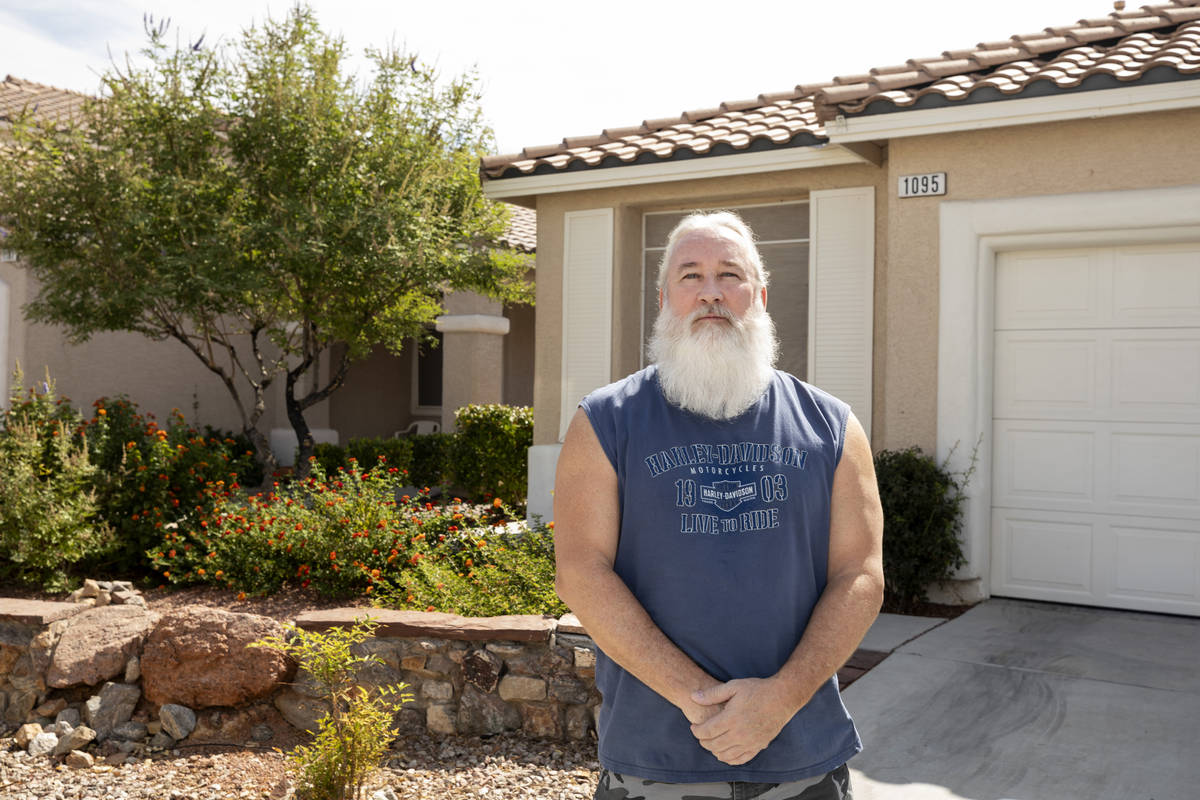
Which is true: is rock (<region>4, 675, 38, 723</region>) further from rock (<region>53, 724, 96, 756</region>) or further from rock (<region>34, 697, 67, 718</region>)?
rock (<region>53, 724, 96, 756</region>)

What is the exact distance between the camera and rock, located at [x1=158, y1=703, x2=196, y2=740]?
4926 millimetres

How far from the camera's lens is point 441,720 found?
4852mm

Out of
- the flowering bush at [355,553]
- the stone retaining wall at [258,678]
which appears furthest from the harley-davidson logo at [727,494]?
the flowering bush at [355,553]

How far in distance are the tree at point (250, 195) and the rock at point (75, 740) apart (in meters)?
4.06

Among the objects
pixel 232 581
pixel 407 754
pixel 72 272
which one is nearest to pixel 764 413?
pixel 407 754

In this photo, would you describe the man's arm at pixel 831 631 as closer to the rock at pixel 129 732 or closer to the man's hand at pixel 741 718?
the man's hand at pixel 741 718

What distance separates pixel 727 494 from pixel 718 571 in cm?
15

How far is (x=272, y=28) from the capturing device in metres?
8.90

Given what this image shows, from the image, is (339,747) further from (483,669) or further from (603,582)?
(603,582)

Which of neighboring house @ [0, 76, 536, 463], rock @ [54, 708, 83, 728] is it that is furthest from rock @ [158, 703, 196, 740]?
neighboring house @ [0, 76, 536, 463]

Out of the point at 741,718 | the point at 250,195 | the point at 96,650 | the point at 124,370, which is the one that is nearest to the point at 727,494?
the point at 741,718

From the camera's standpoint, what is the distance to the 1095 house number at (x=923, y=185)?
21.4ft

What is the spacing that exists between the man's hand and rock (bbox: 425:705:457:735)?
3.20 meters

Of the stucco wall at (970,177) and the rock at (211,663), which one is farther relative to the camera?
the stucco wall at (970,177)
